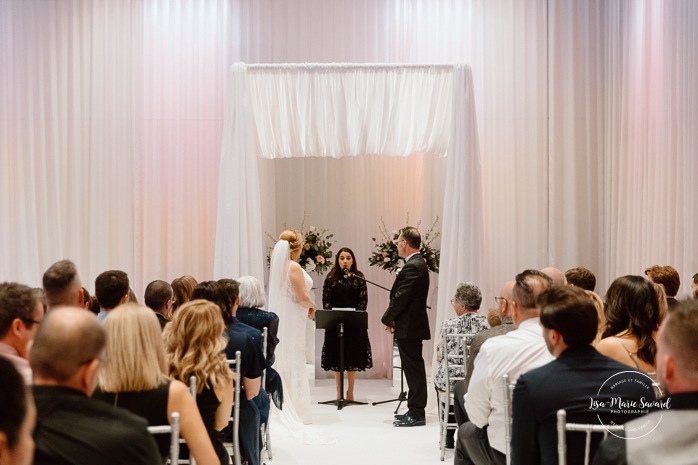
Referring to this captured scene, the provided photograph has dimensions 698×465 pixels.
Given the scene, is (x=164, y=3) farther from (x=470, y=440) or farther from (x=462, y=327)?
(x=470, y=440)

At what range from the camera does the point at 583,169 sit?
9.52 meters

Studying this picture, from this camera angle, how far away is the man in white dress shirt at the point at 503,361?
166 inches

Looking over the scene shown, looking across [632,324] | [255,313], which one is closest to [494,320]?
[255,313]

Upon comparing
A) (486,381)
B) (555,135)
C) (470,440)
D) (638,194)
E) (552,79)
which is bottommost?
(470,440)

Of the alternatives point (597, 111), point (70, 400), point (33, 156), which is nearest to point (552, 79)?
point (597, 111)

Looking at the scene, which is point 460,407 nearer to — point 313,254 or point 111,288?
point 111,288

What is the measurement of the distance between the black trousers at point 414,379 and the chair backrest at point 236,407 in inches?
125

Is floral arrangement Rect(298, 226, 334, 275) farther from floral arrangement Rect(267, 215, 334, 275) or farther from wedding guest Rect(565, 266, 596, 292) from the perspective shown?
wedding guest Rect(565, 266, 596, 292)

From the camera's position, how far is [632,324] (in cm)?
412

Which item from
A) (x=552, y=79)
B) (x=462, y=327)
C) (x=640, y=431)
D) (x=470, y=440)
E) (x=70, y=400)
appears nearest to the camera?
(x=640, y=431)

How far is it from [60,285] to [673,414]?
3.60 m

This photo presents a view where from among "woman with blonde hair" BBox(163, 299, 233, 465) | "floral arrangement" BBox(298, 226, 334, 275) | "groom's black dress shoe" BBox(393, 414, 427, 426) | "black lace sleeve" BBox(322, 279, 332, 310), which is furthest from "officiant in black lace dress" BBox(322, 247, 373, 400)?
"woman with blonde hair" BBox(163, 299, 233, 465)

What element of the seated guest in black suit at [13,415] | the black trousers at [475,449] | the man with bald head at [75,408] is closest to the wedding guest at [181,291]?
the black trousers at [475,449]

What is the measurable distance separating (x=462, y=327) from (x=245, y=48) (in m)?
4.43
